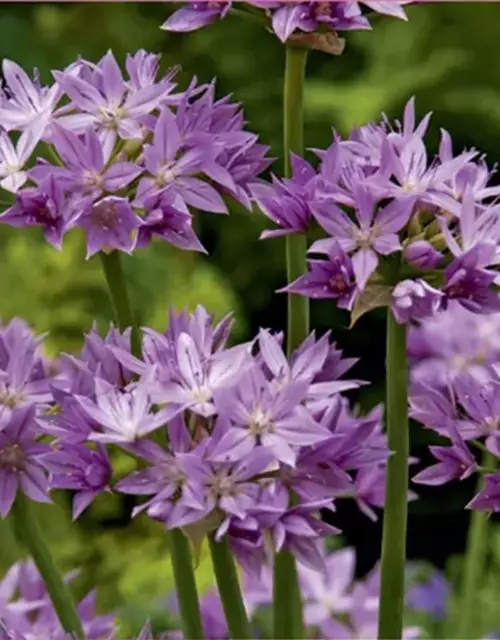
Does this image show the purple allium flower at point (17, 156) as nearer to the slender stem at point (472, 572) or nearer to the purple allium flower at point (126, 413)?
the purple allium flower at point (126, 413)

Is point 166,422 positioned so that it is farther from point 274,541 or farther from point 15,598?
point 15,598

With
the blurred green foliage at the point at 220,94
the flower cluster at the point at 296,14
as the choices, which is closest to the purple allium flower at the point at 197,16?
the flower cluster at the point at 296,14

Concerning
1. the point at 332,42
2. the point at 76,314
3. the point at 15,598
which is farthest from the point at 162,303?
the point at 332,42

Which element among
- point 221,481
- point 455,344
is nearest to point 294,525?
point 221,481

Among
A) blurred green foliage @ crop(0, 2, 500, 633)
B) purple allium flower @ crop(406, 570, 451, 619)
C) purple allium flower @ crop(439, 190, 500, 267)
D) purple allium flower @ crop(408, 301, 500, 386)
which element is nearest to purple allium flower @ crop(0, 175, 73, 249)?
purple allium flower @ crop(439, 190, 500, 267)

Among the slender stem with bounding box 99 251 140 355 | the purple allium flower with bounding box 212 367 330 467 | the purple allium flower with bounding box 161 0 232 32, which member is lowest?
the purple allium flower with bounding box 212 367 330 467

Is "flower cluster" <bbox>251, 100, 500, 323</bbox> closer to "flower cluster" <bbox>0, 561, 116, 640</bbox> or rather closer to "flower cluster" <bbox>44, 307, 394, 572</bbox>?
"flower cluster" <bbox>44, 307, 394, 572</bbox>

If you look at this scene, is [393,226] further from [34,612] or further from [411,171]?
[34,612]
